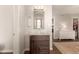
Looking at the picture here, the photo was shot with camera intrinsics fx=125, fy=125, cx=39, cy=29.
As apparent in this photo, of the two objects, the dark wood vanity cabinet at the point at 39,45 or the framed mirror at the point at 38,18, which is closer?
the dark wood vanity cabinet at the point at 39,45

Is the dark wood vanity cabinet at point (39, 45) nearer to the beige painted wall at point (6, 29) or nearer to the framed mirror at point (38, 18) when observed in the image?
the beige painted wall at point (6, 29)

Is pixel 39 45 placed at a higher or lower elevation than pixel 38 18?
lower

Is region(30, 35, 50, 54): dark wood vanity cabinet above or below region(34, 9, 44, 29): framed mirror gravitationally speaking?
below

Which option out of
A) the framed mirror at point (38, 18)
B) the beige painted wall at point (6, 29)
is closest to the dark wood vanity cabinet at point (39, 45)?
the beige painted wall at point (6, 29)

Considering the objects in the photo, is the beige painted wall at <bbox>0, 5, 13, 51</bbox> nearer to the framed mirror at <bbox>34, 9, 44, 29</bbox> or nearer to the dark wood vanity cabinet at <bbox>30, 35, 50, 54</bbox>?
the dark wood vanity cabinet at <bbox>30, 35, 50, 54</bbox>

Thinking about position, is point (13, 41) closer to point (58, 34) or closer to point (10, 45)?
point (10, 45)

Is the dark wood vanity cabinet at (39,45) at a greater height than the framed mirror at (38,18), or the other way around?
the framed mirror at (38,18)

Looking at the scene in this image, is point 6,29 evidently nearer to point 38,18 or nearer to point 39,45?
point 39,45

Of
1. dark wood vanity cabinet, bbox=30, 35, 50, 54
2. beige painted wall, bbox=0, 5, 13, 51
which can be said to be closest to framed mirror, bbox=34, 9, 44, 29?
dark wood vanity cabinet, bbox=30, 35, 50, 54

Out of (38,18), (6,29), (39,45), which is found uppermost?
(38,18)

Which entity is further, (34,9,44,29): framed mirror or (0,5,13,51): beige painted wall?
(34,9,44,29): framed mirror

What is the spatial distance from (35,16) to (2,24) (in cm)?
133

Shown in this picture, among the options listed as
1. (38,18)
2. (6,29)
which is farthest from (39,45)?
(38,18)

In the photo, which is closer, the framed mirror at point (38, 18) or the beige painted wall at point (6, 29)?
the beige painted wall at point (6, 29)
